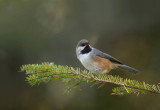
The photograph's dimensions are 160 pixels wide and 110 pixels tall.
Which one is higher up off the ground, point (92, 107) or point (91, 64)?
point (92, 107)

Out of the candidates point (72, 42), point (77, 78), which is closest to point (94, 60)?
point (77, 78)

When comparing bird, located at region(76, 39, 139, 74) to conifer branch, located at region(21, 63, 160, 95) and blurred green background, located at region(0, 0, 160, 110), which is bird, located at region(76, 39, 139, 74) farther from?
blurred green background, located at region(0, 0, 160, 110)

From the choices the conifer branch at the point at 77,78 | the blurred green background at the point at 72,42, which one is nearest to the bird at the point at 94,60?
the conifer branch at the point at 77,78

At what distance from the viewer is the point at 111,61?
225 centimetres

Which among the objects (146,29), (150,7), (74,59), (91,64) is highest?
(150,7)

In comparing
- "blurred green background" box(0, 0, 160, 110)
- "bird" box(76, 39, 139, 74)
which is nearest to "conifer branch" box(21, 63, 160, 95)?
"bird" box(76, 39, 139, 74)

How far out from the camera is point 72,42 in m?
3.58

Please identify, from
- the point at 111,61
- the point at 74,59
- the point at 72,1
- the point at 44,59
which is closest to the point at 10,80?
the point at 44,59

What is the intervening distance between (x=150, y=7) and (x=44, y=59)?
4.74ft

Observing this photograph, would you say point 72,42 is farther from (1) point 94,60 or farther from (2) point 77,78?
(2) point 77,78

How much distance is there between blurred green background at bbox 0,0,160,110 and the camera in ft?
10.7

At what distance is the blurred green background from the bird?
1.02 meters

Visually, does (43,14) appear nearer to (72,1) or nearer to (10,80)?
(72,1)

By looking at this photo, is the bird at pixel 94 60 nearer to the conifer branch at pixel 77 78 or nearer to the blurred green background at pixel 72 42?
the conifer branch at pixel 77 78
